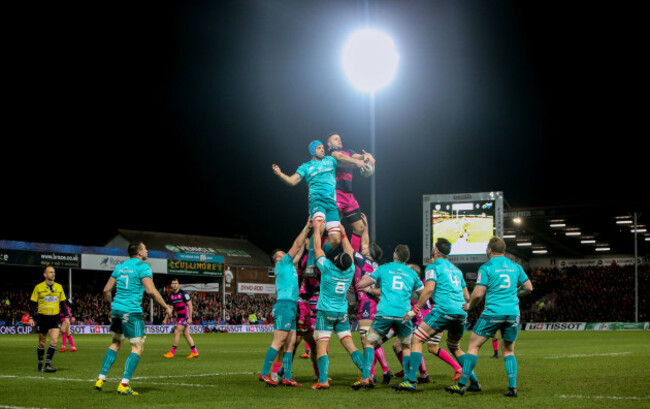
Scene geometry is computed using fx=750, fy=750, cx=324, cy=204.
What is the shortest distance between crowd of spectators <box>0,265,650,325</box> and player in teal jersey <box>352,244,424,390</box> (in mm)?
42313

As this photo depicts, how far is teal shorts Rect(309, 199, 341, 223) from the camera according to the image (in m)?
13.0

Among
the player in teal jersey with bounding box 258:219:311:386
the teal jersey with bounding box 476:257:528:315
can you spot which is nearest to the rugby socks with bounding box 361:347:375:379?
the player in teal jersey with bounding box 258:219:311:386

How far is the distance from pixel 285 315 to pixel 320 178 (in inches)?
96.8

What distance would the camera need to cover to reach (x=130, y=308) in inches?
460

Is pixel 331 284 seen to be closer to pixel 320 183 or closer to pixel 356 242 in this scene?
pixel 320 183

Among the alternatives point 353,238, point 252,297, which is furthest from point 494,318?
point 252,297

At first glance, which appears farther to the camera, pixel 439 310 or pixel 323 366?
pixel 323 366

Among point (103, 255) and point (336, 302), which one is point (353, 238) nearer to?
point (336, 302)

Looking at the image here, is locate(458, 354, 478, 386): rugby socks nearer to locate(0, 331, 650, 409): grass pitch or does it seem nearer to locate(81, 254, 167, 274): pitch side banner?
locate(0, 331, 650, 409): grass pitch

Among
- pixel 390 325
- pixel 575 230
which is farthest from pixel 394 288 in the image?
pixel 575 230

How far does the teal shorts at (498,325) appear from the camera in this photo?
35.6ft

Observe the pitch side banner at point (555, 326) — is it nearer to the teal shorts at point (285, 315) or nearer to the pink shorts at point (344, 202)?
the pink shorts at point (344, 202)

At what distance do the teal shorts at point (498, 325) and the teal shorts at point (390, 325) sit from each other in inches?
57.5

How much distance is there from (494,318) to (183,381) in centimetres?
630
